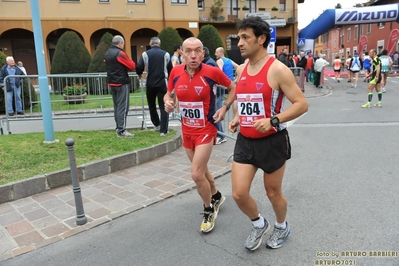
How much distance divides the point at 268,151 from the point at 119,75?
480 centimetres

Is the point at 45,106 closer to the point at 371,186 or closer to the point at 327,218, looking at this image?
the point at 327,218

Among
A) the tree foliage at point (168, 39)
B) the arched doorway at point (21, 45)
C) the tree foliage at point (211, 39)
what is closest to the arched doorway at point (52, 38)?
the arched doorway at point (21, 45)

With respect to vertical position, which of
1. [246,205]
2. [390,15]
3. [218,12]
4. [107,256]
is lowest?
[107,256]

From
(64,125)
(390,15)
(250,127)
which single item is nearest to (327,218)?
(250,127)

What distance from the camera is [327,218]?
3.79 metres

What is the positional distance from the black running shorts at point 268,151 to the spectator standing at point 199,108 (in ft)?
2.08

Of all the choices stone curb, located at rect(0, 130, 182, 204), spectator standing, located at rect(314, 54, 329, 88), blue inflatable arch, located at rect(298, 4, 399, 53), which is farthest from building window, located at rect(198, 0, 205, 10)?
stone curb, located at rect(0, 130, 182, 204)

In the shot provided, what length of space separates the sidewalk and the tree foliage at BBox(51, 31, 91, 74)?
595 inches

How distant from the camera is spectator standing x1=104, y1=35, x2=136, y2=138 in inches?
272

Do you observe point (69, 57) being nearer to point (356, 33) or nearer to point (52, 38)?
point (52, 38)

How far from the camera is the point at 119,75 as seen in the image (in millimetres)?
6922

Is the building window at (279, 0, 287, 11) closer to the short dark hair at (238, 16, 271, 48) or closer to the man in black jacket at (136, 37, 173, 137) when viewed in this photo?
the man in black jacket at (136, 37, 173, 137)

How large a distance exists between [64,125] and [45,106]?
364 centimetres

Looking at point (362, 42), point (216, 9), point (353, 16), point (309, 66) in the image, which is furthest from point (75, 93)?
point (362, 42)
